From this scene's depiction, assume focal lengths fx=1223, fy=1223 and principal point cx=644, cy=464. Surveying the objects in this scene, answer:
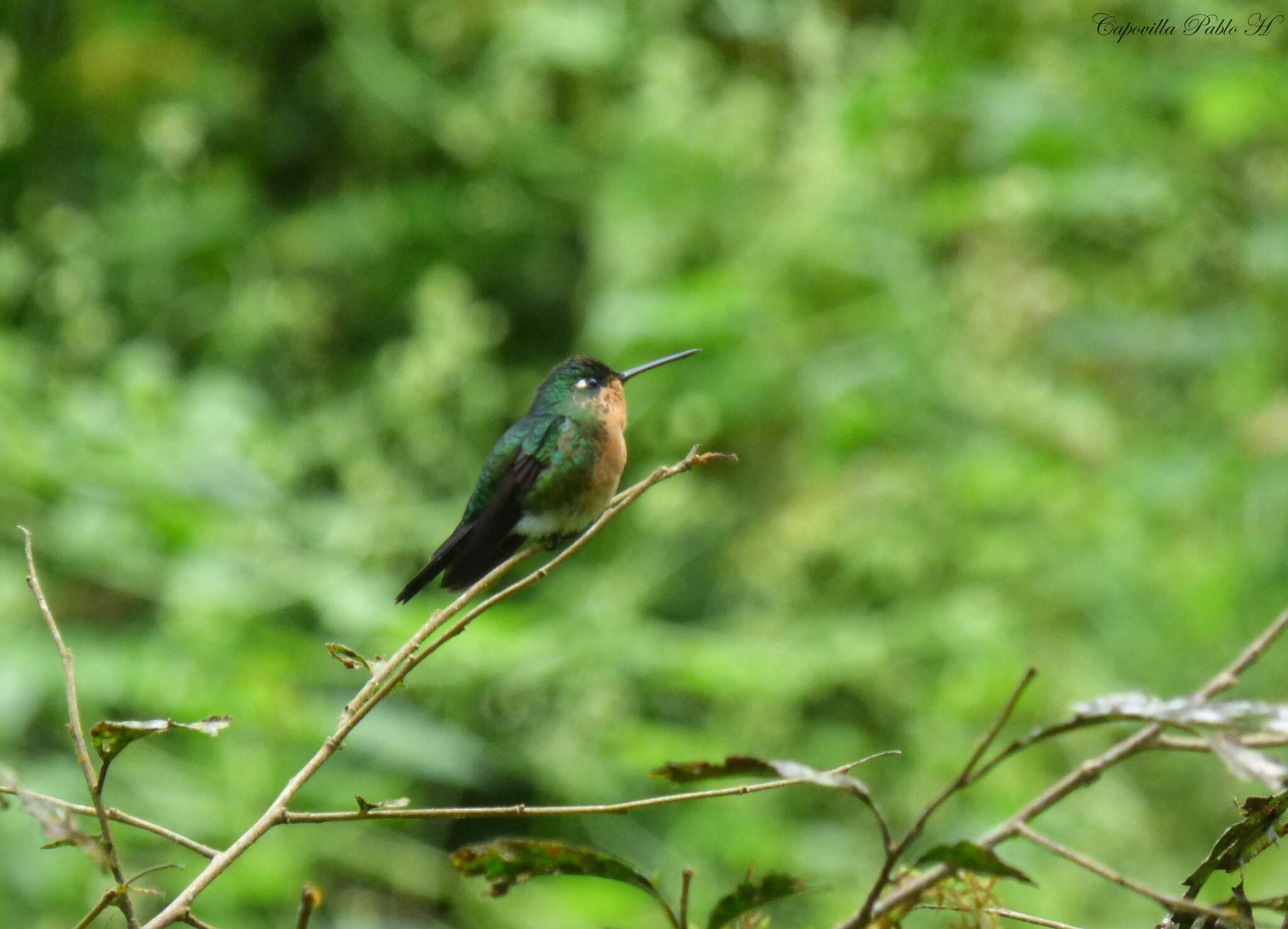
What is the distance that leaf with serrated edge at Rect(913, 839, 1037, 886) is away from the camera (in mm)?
533

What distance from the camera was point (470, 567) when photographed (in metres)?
1.55

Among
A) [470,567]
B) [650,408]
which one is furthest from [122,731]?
[650,408]

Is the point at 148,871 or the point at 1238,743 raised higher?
the point at 1238,743

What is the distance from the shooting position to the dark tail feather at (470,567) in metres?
1.51

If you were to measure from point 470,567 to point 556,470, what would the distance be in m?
0.19

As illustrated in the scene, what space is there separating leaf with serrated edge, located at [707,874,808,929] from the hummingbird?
0.97m

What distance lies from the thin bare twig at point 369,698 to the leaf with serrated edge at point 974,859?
312 millimetres

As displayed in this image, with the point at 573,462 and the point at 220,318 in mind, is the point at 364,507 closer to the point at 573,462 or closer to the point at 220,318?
the point at 220,318

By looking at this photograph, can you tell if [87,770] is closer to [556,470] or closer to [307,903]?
[307,903]

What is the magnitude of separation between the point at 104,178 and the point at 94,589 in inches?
74.7

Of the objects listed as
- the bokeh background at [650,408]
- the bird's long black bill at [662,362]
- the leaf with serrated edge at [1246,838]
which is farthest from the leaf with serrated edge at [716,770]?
the bokeh background at [650,408]

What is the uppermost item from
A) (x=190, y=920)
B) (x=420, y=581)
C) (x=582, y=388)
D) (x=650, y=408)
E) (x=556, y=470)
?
(x=650, y=408)

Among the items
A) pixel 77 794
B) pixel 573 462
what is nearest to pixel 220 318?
pixel 77 794

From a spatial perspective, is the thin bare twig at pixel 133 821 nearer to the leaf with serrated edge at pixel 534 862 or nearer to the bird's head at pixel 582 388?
the leaf with serrated edge at pixel 534 862
